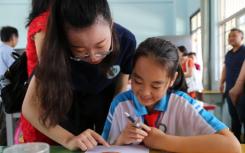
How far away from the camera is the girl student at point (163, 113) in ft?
2.43

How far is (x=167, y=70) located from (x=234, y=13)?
3.62m

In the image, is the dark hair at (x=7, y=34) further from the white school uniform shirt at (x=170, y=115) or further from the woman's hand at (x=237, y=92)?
the woman's hand at (x=237, y=92)

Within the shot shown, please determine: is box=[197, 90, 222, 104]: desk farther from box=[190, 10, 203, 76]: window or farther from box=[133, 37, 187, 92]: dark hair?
box=[133, 37, 187, 92]: dark hair

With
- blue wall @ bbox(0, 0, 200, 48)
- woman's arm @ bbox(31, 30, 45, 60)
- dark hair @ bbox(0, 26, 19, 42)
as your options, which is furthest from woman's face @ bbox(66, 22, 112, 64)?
blue wall @ bbox(0, 0, 200, 48)

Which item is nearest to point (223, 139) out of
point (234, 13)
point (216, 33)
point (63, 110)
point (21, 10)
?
point (63, 110)

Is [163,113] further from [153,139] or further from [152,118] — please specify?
[153,139]

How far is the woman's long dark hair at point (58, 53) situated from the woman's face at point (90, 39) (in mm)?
19

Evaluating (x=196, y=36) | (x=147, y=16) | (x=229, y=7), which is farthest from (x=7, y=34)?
(x=147, y=16)

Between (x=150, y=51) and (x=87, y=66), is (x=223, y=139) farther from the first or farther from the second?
(x=87, y=66)

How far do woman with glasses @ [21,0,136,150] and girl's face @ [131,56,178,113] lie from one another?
0.12 metres

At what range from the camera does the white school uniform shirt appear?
0.86 m

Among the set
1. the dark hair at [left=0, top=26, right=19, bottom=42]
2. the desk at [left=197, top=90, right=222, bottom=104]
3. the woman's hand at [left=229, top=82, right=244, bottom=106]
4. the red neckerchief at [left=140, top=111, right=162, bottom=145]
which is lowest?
the desk at [left=197, top=90, right=222, bottom=104]

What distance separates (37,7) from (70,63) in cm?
26

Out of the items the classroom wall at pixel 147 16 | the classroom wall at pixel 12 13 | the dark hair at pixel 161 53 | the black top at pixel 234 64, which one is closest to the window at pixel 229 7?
the black top at pixel 234 64
